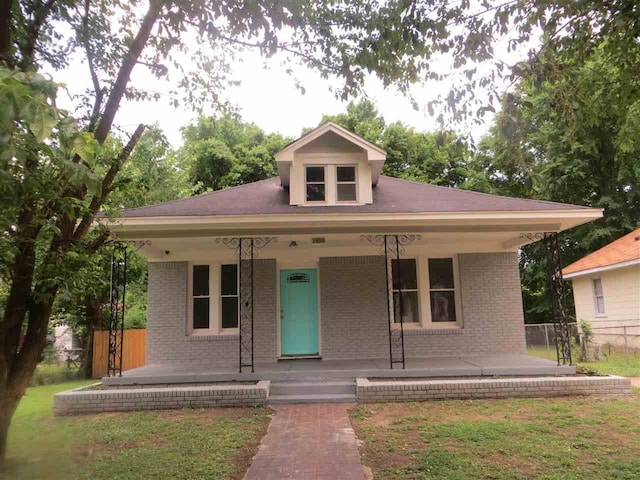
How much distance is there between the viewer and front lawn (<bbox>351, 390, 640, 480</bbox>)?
460 cm

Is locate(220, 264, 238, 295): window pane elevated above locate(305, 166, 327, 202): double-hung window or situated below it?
below

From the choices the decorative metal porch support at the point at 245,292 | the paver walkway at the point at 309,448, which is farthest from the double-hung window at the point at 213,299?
the paver walkway at the point at 309,448

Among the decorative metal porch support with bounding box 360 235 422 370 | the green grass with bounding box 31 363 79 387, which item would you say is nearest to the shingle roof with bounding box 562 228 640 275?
the decorative metal porch support with bounding box 360 235 422 370

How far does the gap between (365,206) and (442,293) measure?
314cm

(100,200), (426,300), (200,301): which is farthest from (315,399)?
(100,200)

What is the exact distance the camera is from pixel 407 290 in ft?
36.4

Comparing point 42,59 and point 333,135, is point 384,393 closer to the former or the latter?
point 333,135

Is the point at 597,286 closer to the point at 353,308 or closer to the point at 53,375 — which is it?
the point at 353,308

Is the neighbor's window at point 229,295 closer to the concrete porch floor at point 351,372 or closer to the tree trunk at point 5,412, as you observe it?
the concrete porch floor at point 351,372

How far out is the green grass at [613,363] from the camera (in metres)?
10.6

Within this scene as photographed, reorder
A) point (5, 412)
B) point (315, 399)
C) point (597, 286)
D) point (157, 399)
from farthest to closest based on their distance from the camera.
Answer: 1. point (597, 286)
2. point (315, 399)
3. point (157, 399)
4. point (5, 412)

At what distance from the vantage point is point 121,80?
17.6ft

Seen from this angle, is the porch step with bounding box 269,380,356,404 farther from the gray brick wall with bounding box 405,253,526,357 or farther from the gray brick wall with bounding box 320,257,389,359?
the gray brick wall with bounding box 405,253,526,357

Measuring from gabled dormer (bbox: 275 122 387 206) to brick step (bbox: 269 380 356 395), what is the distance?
12.8 feet
